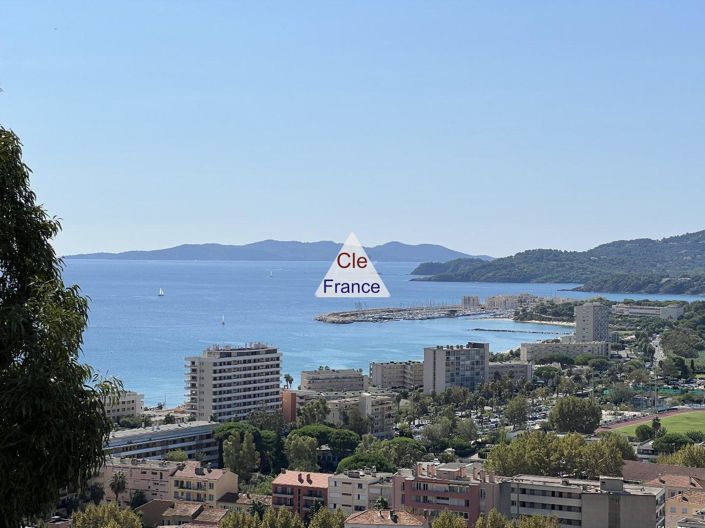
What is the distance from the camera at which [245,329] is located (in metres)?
59.4

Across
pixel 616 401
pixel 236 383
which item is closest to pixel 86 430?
pixel 236 383

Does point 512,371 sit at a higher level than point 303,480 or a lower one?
higher

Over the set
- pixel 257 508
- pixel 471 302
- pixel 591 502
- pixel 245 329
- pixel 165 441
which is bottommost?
pixel 257 508

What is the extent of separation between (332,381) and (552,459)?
638 inches

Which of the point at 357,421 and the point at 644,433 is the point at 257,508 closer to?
the point at 357,421

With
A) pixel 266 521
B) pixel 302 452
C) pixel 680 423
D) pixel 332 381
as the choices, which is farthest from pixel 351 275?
pixel 332 381

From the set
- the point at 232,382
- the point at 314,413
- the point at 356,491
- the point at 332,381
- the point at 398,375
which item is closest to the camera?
the point at 356,491

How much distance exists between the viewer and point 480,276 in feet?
430

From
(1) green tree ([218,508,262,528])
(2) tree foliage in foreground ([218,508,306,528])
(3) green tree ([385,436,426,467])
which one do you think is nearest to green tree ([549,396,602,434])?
(3) green tree ([385,436,426,467])

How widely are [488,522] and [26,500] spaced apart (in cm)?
1050

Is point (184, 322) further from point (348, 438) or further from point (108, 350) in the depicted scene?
point (348, 438)

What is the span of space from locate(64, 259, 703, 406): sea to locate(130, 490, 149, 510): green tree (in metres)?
4.23

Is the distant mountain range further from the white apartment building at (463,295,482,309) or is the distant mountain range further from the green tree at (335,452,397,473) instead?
the green tree at (335,452,397,473)

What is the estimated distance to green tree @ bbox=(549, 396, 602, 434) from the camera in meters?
24.3
